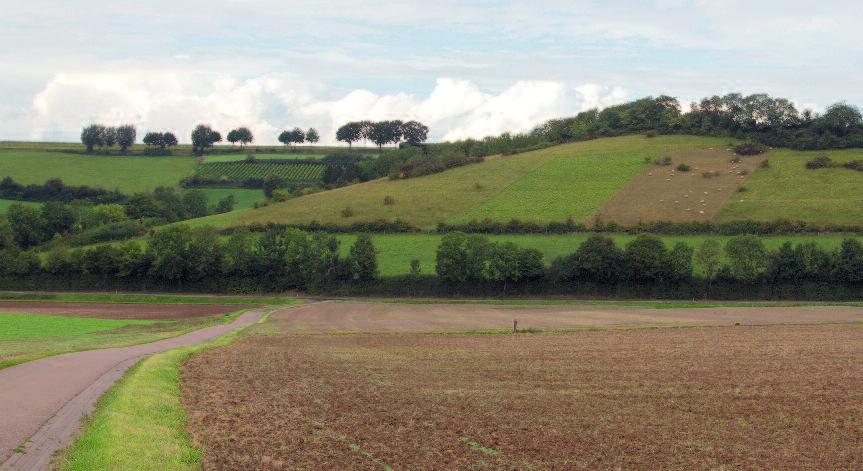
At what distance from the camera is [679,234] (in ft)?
358

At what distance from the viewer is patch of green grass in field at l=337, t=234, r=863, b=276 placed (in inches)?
3949

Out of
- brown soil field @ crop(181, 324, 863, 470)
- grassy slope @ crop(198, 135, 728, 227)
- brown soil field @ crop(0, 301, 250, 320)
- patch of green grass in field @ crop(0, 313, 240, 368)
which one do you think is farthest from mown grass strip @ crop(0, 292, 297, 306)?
brown soil field @ crop(181, 324, 863, 470)

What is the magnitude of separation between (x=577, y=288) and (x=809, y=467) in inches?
2942

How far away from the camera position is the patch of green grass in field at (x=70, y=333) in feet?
134

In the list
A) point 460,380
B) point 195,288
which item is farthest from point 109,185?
point 460,380

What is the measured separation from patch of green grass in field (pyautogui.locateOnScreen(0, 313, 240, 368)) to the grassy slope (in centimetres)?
5858

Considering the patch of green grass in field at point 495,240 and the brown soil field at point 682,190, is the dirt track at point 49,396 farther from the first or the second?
the brown soil field at point 682,190

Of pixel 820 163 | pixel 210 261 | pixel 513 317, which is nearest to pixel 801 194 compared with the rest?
pixel 820 163

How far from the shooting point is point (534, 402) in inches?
1045

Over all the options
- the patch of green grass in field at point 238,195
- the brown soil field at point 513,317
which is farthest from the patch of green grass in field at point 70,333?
the patch of green grass in field at point 238,195

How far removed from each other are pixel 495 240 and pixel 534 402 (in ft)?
277

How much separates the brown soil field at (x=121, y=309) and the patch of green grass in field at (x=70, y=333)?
448 centimetres

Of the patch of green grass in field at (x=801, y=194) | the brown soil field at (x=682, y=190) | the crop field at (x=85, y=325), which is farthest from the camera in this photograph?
the brown soil field at (x=682, y=190)

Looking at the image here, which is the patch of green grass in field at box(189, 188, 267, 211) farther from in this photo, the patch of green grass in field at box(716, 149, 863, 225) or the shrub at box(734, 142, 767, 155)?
the patch of green grass in field at box(716, 149, 863, 225)
